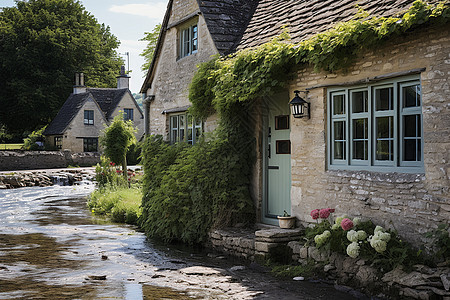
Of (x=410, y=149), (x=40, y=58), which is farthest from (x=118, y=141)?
(x=40, y=58)

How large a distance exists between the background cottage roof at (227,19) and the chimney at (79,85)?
121ft

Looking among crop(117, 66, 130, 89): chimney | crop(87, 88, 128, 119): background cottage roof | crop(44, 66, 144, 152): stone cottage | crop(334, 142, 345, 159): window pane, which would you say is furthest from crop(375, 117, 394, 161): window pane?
crop(117, 66, 130, 89): chimney

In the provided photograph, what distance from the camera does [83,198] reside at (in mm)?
22984

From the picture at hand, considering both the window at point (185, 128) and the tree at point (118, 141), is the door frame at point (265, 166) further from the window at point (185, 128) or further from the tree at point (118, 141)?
the tree at point (118, 141)

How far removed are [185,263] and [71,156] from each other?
34.0 meters

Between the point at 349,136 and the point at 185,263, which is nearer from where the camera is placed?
the point at 349,136

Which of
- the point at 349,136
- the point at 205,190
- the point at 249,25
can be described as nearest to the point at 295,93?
the point at 349,136

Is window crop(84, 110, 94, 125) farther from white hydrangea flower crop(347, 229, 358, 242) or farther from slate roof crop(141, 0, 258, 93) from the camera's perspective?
white hydrangea flower crop(347, 229, 358, 242)

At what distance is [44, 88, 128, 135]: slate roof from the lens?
4525 cm

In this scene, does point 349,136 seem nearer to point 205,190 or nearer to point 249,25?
point 205,190

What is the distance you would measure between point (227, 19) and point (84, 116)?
35.1 meters

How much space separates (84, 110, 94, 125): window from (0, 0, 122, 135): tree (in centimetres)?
449

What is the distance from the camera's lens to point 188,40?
14.1 metres

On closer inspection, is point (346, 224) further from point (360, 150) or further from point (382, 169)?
point (360, 150)
